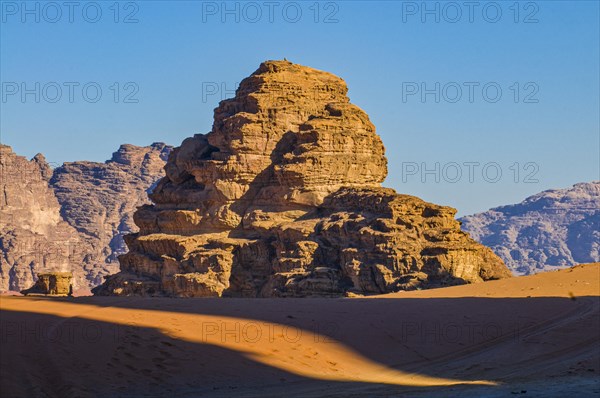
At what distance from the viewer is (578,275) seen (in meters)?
31.8

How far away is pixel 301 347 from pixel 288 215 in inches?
1198

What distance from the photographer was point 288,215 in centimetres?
5178

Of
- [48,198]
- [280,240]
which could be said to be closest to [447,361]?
[280,240]

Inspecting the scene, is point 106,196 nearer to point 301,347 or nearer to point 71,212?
point 71,212

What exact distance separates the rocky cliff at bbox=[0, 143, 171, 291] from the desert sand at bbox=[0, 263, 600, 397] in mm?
114059

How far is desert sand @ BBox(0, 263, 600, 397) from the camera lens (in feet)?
57.0

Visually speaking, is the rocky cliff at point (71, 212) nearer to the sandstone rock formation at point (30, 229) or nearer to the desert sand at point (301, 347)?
the sandstone rock formation at point (30, 229)

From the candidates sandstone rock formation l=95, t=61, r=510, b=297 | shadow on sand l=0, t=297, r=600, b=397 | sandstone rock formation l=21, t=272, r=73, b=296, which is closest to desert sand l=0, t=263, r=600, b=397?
shadow on sand l=0, t=297, r=600, b=397

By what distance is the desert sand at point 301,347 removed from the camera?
1736 centimetres

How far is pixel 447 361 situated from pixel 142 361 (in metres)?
7.01

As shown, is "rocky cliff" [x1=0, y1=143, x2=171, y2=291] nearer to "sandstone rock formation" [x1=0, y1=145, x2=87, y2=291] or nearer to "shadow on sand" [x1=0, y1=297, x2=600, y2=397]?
"sandstone rock formation" [x1=0, y1=145, x2=87, y2=291]

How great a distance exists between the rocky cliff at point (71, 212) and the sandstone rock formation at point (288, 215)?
84.6 m

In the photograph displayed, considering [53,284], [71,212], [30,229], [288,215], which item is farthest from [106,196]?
[288,215]

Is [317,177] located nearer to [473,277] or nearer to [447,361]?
[473,277]
